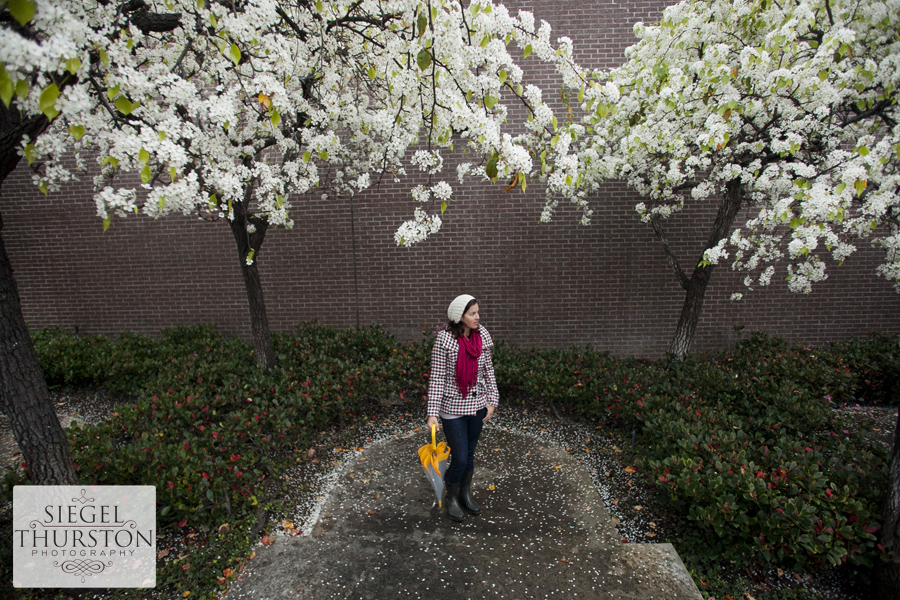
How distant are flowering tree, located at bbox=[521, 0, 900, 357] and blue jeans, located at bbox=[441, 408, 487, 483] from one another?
6.40 feet

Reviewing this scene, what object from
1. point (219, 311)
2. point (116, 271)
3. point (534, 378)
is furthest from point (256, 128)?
point (116, 271)

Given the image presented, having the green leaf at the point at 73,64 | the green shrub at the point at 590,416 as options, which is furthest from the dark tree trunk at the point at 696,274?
the green leaf at the point at 73,64

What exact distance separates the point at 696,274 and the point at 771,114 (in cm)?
211

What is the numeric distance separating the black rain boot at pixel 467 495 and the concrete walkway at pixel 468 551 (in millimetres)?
68

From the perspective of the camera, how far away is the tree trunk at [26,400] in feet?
9.95

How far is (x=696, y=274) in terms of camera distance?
18.8 feet

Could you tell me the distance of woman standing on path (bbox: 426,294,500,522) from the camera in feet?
10.7

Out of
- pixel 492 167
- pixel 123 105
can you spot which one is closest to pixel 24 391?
pixel 123 105

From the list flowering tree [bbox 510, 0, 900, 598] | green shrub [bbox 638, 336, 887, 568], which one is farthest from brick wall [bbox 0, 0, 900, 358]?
green shrub [bbox 638, 336, 887, 568]

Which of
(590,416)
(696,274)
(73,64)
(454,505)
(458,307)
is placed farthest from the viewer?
(696,274)

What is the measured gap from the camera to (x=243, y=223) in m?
5.03

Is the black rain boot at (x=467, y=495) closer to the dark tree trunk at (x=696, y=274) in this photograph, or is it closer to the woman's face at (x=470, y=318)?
the woman's face at (x=470, y=318)

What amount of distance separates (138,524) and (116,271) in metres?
5.98

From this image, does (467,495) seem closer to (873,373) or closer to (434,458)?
(434,458)
